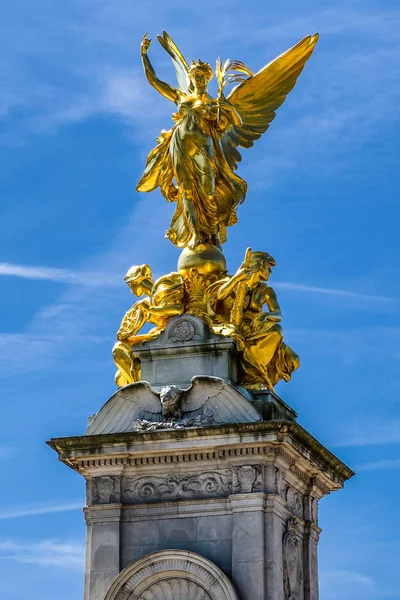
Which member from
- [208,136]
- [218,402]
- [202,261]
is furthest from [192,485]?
[208,136]

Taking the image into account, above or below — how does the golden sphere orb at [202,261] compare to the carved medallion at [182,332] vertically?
above

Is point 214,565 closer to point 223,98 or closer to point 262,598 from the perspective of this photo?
point 262,598

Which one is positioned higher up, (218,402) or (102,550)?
(218,402)

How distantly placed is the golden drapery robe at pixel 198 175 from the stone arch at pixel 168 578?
5464 mm

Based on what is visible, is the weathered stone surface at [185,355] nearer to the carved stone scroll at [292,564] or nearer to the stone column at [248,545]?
the stone column at [248,545]

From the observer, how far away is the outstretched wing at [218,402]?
92.0ft

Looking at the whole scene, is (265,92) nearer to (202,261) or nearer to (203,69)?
(203,69)

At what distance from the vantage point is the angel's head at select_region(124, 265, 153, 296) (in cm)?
3019

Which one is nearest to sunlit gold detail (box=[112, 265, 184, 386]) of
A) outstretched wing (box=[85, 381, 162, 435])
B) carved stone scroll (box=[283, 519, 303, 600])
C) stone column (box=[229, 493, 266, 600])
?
outstretched wing (box=[85, 381, 162, 435])

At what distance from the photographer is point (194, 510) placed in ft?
92.0

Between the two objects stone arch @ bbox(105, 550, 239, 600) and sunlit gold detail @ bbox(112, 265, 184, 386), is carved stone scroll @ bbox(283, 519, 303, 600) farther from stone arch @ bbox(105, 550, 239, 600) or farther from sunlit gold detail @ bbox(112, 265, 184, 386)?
sunlit gold detail @ bbox(112, 265, 184, 386)

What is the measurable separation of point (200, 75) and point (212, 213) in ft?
7.59

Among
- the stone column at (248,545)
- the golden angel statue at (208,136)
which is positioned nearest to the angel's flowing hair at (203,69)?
the golden angel statue at (208,136)

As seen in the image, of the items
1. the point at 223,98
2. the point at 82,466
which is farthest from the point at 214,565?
the point at 223,98
